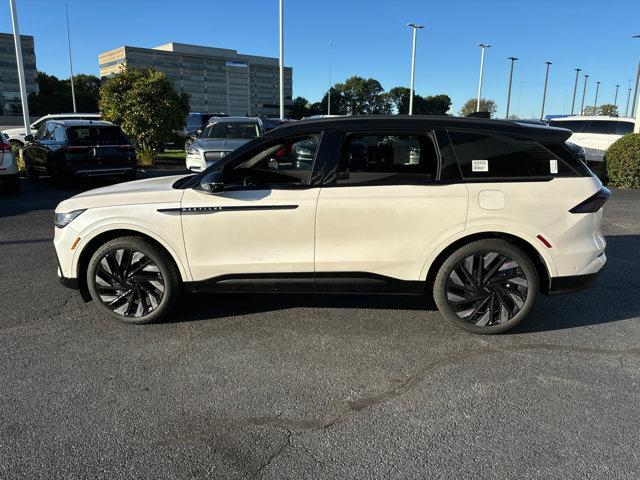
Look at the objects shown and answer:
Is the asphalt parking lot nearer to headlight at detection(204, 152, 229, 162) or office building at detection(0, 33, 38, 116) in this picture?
headlight at detection(204, 152, 229, 162)

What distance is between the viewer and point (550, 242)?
381 cm

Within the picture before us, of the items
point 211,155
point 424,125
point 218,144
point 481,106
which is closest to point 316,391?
point 424,125

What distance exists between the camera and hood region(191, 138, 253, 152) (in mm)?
11864

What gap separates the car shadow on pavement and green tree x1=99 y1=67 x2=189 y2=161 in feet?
46.5

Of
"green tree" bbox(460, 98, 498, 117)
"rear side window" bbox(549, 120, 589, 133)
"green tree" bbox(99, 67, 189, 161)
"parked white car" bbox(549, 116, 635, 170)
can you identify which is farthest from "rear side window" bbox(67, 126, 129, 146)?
"green tree" bbox(460, 98, 498, 117)

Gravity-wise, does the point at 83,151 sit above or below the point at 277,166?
below

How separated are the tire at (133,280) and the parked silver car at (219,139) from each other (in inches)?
300

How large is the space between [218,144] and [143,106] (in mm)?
6823

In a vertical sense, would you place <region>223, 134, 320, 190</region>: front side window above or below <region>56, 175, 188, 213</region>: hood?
above

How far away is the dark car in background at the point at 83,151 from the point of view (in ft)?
37.9

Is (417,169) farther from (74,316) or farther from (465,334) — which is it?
(74,316)

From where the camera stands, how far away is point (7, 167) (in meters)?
10.8

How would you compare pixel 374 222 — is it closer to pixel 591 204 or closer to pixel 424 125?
pixel 424 125

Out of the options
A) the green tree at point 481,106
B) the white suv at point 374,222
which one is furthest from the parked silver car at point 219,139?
the green tree at point 481,106
